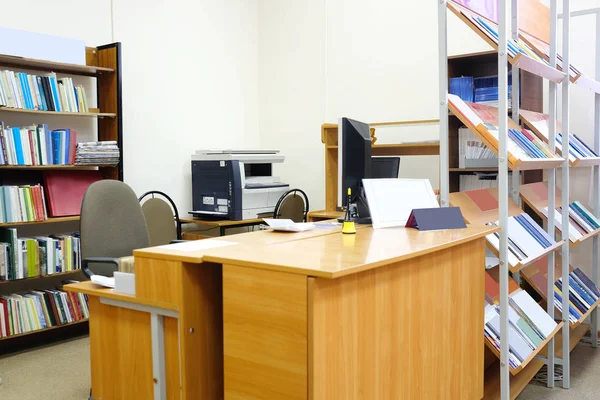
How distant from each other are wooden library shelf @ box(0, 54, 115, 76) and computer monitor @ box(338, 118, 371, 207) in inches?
77.8

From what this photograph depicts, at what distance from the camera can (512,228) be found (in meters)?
2.74

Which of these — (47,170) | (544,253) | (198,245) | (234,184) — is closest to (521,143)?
(544,253)

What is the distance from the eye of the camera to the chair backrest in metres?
2.96

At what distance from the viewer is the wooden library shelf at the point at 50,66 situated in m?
3.52

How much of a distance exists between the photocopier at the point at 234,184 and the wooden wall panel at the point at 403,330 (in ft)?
7.54

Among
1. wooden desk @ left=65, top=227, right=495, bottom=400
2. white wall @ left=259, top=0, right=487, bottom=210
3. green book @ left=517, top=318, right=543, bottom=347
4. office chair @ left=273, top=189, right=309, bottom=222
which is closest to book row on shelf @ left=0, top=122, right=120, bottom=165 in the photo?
office chair @ left=273, top=189, right=309, bottom=222

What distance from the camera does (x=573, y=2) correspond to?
13.4 feet

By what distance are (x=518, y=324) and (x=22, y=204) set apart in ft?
9.55

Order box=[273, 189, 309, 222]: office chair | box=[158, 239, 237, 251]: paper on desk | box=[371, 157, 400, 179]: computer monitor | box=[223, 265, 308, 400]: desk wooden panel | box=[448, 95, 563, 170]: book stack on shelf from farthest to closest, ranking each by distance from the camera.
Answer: box=[273, 189, 309, 222]: office chair → box=[371, 157, 400, 179]: computer monitor → box=[448, 95, 563, 170]: book stack on shelf → box=[158, 239, 237, 251]: paper on desk → box=[223, 265, 308, 400]: desk wooden panel

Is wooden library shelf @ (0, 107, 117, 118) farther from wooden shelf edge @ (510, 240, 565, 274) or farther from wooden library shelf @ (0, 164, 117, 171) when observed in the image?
wooden shelf edge @ (510, 240, 565, 274)

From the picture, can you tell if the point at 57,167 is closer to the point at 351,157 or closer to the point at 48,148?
the point at 48,148

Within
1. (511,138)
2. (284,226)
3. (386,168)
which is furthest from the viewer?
(386,168)

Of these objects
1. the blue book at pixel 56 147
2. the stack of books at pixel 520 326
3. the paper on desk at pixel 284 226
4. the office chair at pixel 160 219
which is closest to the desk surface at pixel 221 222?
the office chair at pixel 160 219

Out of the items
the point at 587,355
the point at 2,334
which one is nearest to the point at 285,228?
the point at 2,334
